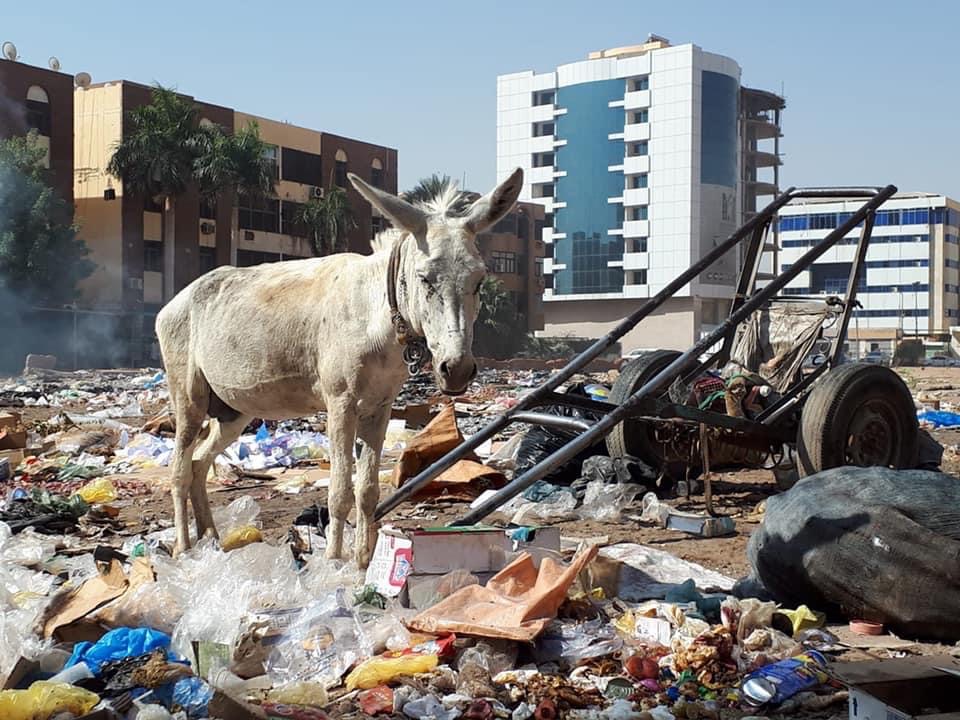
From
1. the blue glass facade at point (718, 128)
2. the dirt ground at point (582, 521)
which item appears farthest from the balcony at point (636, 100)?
the dirt ground at point (582, 521)

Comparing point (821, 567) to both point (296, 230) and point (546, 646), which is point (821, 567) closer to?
point (546, 646)

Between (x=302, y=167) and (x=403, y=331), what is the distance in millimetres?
47098

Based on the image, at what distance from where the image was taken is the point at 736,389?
7801 millimetres

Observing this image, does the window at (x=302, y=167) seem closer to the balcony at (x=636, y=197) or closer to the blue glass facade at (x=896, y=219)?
Answer: the balcony at (x=636, y=197)

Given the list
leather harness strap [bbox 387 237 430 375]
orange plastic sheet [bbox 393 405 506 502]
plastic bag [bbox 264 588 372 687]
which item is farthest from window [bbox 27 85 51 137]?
plastic bag [bbox 264 588 372 687]

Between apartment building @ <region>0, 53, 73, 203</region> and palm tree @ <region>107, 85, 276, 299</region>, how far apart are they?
197 centimetres

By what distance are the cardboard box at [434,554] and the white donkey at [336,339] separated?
315 millimetres

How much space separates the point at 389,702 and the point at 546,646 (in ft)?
2.62

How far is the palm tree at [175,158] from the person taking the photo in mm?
41688

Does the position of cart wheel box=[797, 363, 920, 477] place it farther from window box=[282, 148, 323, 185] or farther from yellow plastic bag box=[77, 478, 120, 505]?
window box=[282, 148, 323, 185]

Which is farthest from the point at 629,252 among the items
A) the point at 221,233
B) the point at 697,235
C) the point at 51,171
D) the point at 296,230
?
the point at 51,171

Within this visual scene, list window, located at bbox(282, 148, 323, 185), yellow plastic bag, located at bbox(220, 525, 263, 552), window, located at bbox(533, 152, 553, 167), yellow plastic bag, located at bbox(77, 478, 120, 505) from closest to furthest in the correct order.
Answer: yellow plastic bag, located at bbox(220, 525, 263, 552) → yellow plastic bag, located at bbox(77, 478, 120, 505) → window, located at bbox(282, 148, 323, 185) → window, located at bbox(533, 152, 553, 167)

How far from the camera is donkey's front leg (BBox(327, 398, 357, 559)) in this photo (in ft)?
17.4

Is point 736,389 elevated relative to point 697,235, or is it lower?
lower
